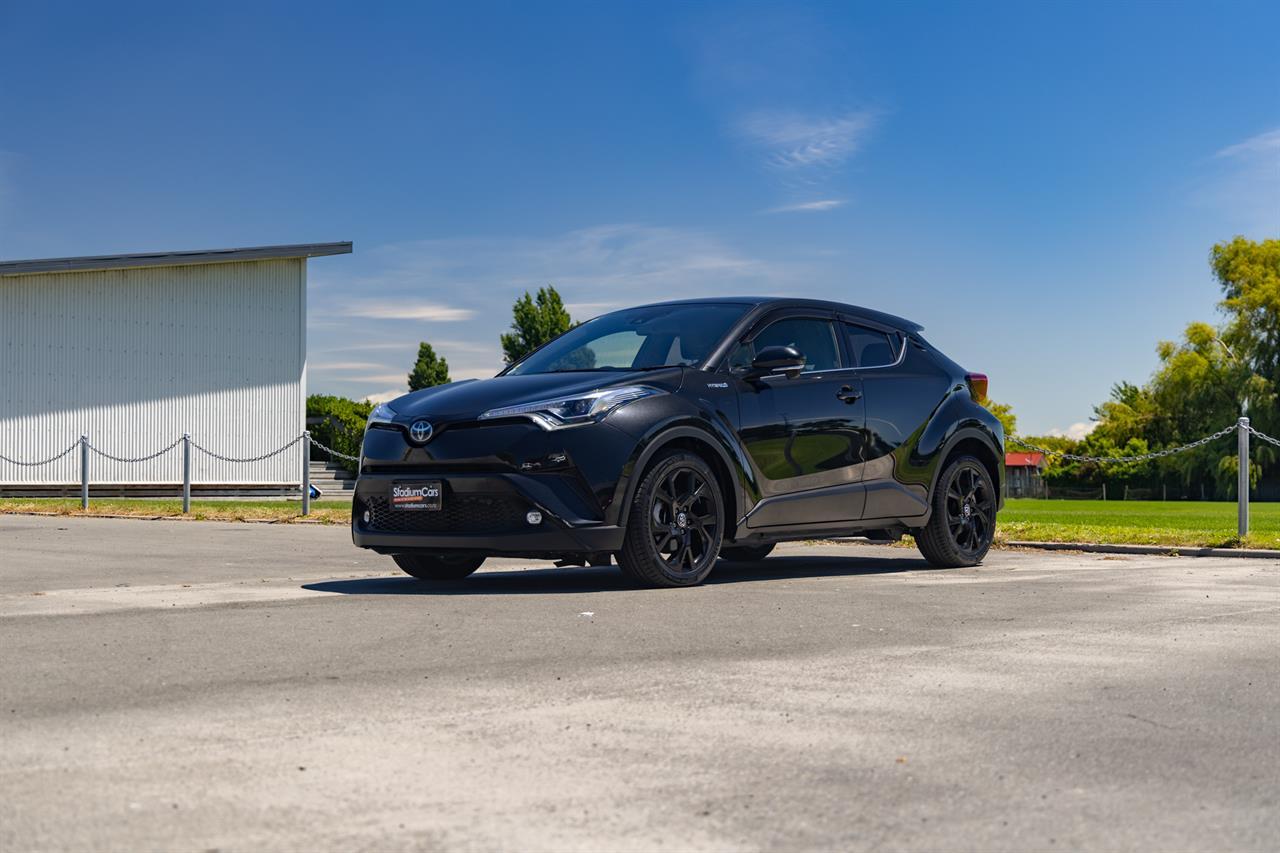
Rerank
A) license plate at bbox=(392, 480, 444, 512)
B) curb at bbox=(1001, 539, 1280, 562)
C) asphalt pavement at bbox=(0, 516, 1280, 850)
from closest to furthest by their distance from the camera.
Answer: asphalt pavement at bbox=(0, 516, 1280, 850)
license plate at bbox=(392, 480, 444, 512)
curb at bbox=(1001, 539, 1280, 562)

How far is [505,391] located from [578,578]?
1.64 m

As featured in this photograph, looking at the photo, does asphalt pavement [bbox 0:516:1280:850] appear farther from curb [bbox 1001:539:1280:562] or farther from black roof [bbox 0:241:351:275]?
black roof [bbox 0:241:351:275]

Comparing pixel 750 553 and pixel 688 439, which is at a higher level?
pixel 688 439

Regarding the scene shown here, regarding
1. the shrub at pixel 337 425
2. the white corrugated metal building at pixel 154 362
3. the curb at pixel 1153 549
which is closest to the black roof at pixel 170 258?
the white corrugated metal building at pixel 154 362

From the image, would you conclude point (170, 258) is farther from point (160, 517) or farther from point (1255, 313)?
point (1255, 313)

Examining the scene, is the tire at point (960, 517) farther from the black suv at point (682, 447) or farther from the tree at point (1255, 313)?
the tree at point (1255, 313)

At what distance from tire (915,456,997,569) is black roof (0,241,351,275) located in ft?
90.6

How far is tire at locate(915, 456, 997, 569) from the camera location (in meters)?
10.7

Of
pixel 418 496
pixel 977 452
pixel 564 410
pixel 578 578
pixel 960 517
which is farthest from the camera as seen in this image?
pixel 977 452

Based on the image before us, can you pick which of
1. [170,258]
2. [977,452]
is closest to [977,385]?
[977,452]

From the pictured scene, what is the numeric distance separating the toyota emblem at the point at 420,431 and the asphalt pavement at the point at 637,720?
894 mm

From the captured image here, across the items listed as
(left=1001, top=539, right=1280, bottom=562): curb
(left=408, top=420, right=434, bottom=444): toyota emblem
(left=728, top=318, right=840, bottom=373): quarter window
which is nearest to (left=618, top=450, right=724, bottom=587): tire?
(left=728, top=318, right=840, bottom=373): quarter window

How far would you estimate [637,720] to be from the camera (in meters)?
4.46

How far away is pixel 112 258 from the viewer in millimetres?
34406
